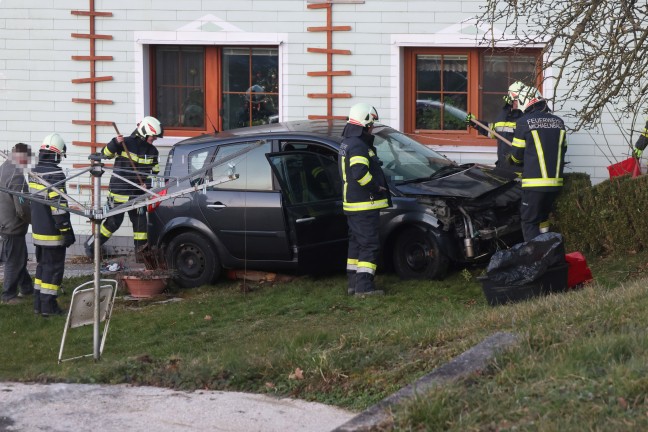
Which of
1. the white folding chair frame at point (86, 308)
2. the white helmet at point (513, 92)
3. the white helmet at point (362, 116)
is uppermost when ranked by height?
the white helmet at point (513, 92)

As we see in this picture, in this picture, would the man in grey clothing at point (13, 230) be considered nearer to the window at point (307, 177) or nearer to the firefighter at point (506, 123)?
the window at point (307, 177)

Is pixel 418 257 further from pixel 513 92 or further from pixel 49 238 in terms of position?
pixel 49 238

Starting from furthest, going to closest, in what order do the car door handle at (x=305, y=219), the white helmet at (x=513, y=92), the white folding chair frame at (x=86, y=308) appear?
the white helmet at (x=513, y=92), the car door handle at (x=305, y=219), the white folding chair frame at (x=86, y=308)

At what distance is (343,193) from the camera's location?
10500mm

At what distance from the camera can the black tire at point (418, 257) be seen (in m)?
10.7

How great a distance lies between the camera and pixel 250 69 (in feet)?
47.2

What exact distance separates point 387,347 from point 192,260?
5.05m

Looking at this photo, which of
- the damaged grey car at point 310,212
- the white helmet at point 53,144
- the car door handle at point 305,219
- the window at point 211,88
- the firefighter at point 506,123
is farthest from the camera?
the window at point 211,88

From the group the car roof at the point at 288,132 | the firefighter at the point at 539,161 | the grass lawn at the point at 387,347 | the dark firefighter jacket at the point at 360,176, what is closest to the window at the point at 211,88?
the car roof at the point at 288,132

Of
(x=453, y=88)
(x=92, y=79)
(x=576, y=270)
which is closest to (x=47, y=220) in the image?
(x=92, y=79)

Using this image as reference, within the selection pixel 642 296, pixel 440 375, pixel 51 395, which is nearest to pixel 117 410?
pixel 51 395

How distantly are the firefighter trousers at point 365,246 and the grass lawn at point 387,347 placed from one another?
0.70 ft

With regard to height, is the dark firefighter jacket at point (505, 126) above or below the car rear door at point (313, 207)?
above

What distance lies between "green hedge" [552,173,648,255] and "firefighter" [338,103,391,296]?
7.79ft
